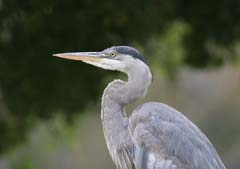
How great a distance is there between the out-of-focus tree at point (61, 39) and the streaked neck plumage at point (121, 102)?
2.20 m

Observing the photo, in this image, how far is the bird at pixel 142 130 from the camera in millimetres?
5809

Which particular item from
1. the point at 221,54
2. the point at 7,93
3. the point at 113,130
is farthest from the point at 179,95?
the point at 113,130

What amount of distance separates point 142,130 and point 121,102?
12.8 inches

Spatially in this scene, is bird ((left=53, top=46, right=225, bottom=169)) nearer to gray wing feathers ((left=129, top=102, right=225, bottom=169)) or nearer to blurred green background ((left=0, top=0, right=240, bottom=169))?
gray wing feathers ((left=129, top=102, right=225, bottom=169))

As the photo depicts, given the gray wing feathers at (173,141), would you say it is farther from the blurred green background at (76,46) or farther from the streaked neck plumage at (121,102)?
the blurred green background at (76,46)

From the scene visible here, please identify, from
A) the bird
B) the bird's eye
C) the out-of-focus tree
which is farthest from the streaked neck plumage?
the out-of-focus tree

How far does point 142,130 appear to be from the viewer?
5.89 meters

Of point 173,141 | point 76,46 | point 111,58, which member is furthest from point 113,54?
point 76,46

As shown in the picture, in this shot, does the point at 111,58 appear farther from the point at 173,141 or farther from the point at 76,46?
the point at 76,46

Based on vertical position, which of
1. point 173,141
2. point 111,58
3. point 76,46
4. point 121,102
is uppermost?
point 76,46

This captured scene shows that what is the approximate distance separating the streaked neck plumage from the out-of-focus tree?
2.20 m

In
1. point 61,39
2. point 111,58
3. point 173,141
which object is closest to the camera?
point 173,141

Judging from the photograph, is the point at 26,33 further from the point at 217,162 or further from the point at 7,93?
the point at 217,162

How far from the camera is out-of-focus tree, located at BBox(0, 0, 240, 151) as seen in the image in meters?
8.43
